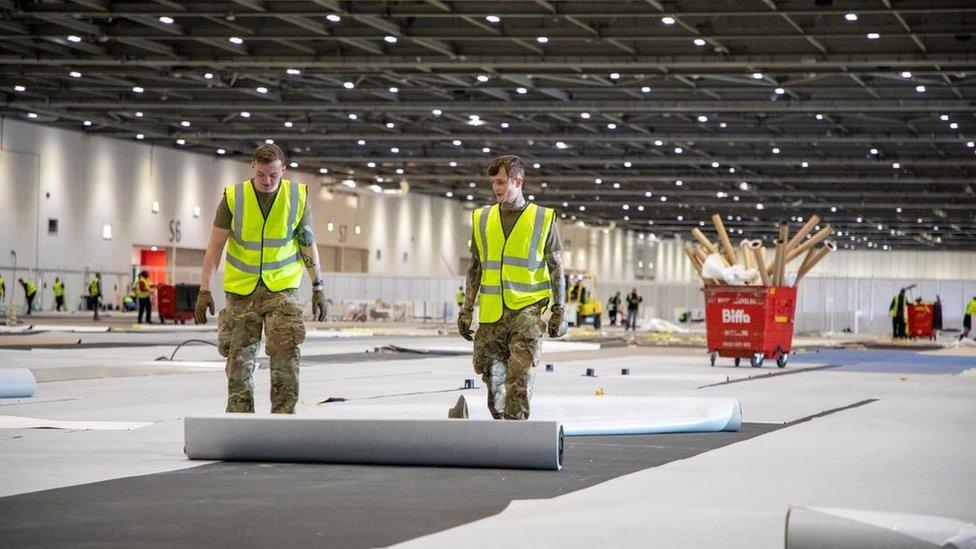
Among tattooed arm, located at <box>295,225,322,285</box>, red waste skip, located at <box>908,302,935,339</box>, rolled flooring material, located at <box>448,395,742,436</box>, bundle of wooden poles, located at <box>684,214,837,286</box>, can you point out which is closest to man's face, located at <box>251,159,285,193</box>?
tattooed arm, located at <box>295,225,322,285</box>

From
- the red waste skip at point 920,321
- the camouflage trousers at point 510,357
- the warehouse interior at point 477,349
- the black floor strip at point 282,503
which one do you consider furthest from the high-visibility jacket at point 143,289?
the black floor strip at point 282,503

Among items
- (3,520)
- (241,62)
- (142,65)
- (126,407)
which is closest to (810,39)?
(241,62)

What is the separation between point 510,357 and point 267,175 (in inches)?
70.4

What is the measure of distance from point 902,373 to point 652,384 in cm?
600

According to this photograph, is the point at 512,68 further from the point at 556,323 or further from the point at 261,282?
the point at 261,282

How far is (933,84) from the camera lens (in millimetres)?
34969

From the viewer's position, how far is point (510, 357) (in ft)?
27.5

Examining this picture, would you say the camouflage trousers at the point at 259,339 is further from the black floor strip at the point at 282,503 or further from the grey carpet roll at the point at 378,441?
the black floor strip at the point at 282,503

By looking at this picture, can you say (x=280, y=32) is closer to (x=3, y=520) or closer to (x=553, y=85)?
(x=553, y=85)

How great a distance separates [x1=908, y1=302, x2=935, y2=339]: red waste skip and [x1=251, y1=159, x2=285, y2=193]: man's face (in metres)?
37.8

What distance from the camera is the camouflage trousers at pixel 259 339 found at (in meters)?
8.27

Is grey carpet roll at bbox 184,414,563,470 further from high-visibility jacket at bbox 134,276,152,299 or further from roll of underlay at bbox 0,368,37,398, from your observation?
high-visibility jacket at bbox 134,276,152,299

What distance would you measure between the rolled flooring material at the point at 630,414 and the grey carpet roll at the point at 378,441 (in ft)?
5.60

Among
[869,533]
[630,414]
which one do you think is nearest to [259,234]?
[630,414]
